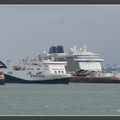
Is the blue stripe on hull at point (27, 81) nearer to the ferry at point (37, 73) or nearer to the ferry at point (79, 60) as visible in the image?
the ferry at point (37, 73)

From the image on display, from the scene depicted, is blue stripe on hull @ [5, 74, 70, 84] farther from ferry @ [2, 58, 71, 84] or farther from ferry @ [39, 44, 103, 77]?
ferry @ [39, 44, 103, 77]

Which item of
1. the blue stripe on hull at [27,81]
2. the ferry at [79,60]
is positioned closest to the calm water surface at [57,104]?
the blue stripe on hull at [27,81]

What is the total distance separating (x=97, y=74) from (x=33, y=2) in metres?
43.7

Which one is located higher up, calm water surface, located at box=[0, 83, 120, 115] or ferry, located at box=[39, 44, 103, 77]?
ferry, located at box=[39, 44, 103, 77]

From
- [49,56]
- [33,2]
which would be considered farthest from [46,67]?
[33,2]

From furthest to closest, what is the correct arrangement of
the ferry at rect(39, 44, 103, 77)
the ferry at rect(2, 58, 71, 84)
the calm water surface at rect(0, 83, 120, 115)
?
the ferry at rect(39, 44, 103, 77)
the ferry at rect(2, 58, 71, 84)
the calm water surface at rect(0, 83, 120, 115)

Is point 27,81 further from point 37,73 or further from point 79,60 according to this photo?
point 79,60

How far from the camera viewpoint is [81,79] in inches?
1730

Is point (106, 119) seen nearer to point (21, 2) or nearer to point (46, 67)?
point (21, 2)

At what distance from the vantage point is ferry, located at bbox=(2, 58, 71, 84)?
1438 inches

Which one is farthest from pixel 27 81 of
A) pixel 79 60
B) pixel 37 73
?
pixel 79 60

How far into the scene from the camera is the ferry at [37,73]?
120 feet

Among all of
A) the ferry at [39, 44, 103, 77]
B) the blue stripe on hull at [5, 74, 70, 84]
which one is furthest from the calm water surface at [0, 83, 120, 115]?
the ferry at [39, 44, 103, 77]

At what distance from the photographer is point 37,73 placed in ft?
120
